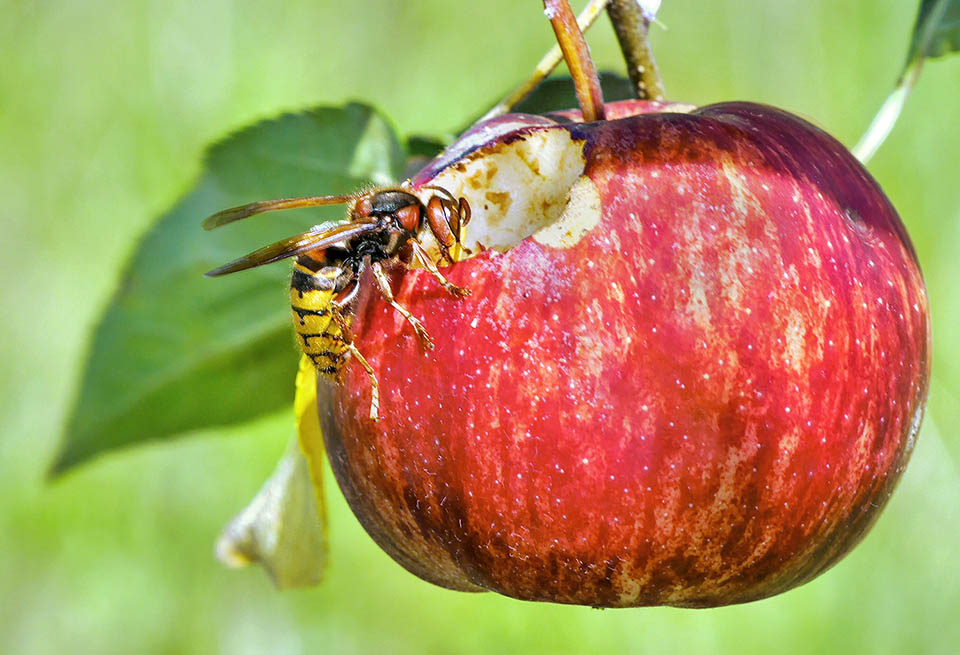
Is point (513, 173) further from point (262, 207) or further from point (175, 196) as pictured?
point (175, 196)

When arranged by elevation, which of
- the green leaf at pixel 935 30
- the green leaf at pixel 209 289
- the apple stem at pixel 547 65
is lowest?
the green leaf at pixel 209 289

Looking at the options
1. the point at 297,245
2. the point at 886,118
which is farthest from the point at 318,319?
the point at 886,118

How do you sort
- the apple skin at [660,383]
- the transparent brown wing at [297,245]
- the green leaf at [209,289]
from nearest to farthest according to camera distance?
the apple skin at [660,383] → the transparent brown wing at [297,245] → the green leaf at [209,289]

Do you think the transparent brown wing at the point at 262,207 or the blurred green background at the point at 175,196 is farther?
the blurred green background at the point at 175,196

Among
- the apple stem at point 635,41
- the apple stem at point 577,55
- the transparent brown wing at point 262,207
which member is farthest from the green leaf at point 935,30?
the transparent brown wing at point 262,207

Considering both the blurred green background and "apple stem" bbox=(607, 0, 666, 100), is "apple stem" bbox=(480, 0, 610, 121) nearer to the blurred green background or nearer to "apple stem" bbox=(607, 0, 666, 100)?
"apple stem" bbox=(607, 0, 666, 100)

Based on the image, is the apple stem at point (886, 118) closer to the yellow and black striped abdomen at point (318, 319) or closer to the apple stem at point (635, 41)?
the apple stem at point (635, 41)

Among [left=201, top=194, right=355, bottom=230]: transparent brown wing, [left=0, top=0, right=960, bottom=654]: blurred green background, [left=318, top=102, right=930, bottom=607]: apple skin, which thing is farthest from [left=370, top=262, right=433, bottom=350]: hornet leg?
[left=0, top=0, right=960, bottom=654]: blurred green background
